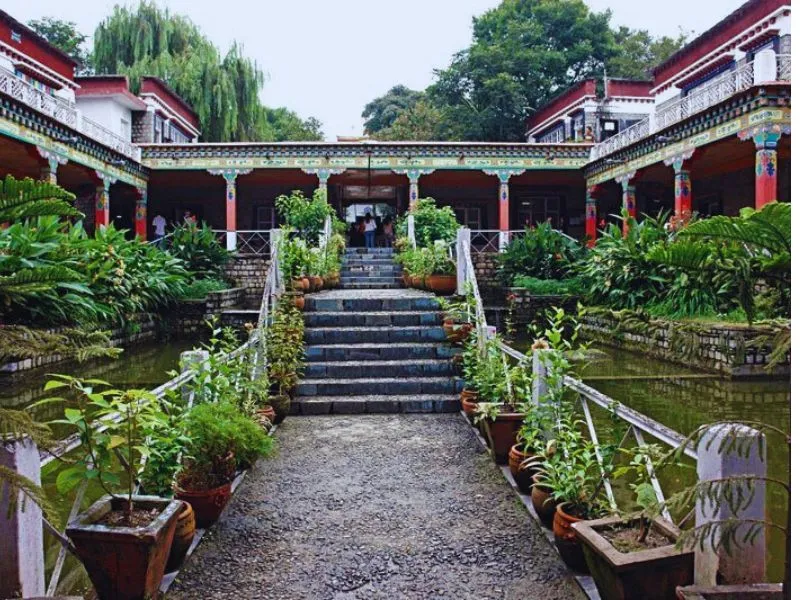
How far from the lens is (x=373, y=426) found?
228 inches

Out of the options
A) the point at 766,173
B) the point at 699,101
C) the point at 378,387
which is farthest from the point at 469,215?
the point at 378,387

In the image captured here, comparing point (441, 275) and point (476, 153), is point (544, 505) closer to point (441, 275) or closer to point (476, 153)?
point (441, 275)

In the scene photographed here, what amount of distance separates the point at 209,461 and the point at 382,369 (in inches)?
140

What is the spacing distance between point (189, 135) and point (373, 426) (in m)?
22.9

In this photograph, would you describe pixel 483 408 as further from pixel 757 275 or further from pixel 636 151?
pixel 636 151

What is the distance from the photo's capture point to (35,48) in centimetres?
1844

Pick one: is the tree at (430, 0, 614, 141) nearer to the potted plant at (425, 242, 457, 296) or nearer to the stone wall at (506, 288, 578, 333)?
the stone wall at (506, 288, 578, 333)

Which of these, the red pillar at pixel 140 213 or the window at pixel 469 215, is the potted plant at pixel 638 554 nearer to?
the red pillar at pixel 140 213

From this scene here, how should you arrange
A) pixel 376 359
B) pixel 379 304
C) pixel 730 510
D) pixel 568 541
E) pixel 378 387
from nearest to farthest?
pixel 730 510 < pixel 568 541 < pixel 378 387 < pixel 376 359 < pixel 379 304

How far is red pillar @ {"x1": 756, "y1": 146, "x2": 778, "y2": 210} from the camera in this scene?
42.4 ft

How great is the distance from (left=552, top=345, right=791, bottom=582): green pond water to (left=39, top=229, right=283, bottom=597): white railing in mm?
2593

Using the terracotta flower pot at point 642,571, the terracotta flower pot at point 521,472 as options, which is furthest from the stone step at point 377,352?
the terracotta flower pot at point 642,571

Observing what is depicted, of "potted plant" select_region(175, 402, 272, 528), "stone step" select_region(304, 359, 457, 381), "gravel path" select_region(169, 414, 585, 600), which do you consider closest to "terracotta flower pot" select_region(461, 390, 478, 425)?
"gravel path" select_region(169, 414, 585, 600)

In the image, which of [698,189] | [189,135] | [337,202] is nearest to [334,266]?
[337,202]
